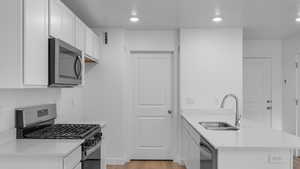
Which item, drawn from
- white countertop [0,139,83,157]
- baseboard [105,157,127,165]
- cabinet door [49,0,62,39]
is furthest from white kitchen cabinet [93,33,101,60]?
white countertop [0,139,83,157]

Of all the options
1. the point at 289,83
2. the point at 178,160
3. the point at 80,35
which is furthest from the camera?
the point at 289,83

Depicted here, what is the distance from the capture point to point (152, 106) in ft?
16.3

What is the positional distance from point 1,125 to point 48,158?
617 mm

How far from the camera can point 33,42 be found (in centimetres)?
212

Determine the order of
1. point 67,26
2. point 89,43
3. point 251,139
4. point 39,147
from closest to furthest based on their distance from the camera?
point 39,147 → point 251,139 → point 67,26 → point 89,43

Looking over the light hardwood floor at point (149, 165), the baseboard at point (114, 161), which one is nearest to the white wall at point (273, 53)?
the light hardwood floor at point (149, 165)

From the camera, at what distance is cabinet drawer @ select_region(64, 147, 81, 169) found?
6.65ft

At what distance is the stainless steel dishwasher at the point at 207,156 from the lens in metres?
2.29

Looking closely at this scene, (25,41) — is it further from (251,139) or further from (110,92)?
(110,92)

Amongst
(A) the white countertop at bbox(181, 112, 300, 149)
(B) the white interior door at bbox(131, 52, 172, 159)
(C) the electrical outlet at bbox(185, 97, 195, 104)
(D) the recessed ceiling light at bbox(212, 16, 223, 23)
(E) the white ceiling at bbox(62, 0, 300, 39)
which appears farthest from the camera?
(B) the white interior door at bbox(131, 52, 172, 159)

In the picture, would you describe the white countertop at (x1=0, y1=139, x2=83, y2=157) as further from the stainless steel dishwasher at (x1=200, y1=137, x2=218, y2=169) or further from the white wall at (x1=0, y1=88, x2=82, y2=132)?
the stainless steel dishwasher at (x1=200, y1=137, x2=218, y2=169)

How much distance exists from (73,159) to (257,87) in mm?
4542

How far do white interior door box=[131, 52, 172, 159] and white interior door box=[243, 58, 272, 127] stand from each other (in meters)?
1.79

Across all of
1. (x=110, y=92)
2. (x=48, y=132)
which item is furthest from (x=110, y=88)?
(x=48, y=132)
